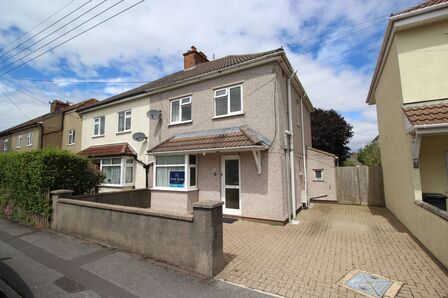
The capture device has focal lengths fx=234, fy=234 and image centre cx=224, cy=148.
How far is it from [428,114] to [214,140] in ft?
21.7

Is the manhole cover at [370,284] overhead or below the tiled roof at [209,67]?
below

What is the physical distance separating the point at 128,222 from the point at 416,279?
5.92 metres

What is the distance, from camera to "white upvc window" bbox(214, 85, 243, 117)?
954cm

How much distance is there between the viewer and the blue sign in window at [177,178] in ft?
33.0

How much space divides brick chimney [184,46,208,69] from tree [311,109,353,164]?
16436 mm

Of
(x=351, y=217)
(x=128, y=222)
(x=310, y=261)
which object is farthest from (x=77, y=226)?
(x=351, y=217)

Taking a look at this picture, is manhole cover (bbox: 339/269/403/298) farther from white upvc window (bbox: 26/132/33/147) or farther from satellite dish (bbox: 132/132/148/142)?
white upvc window (bbox: 26/132/33/147)

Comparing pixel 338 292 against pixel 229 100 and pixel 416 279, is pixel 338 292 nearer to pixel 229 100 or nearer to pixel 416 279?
pixel 416 279

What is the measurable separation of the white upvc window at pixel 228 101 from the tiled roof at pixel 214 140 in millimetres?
777

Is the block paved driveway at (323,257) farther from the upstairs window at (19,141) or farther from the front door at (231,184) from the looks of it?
the upstairs window at (19,141)

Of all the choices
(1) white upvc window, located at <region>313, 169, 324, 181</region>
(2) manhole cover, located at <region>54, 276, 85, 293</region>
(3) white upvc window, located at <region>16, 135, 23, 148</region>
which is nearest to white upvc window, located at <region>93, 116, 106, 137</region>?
(2) manhole cover, located at <region>54, 276, 85, 293</region>

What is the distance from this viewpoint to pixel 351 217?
9289 mm

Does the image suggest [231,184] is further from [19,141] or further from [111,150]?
[19,141]

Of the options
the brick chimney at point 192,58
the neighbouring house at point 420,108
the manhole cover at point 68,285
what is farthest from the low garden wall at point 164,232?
the brick chimney at point 192,58
